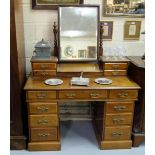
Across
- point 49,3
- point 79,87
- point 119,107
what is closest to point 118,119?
point 119,107

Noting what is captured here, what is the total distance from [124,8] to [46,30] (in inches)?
34.2

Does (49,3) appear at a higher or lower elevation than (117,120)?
higher

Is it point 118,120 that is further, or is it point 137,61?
point 137,61

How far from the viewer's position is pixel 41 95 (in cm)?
198

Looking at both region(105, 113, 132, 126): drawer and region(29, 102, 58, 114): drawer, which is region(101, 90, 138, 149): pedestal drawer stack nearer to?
region(105, 113, 132, 126): drawer

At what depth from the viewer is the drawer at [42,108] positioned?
6.59 feet

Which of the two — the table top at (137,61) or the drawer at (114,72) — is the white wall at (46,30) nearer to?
the table top at (137,61)

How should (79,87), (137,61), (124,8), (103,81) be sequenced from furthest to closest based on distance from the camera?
1. (124,8)
2. (137,61)
3. (103,81)
4. (79,87)

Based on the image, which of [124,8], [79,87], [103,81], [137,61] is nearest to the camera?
[79,87]

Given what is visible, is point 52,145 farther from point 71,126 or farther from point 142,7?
point 142,7

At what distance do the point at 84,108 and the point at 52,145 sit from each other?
2.33 ft

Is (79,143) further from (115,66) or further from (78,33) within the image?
(78,33)

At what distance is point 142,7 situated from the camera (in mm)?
2330
